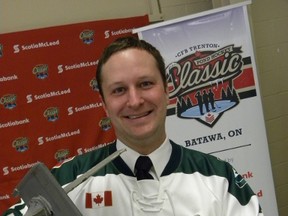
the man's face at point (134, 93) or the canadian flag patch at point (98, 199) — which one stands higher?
the man's face at point (134, 93)

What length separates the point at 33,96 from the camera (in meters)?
2.22

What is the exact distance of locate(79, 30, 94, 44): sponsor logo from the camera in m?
2.29

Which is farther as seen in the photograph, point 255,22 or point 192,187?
point 255,22

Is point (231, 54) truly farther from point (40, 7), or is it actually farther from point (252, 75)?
point (40, 7)

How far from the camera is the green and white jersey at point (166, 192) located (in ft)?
3.44

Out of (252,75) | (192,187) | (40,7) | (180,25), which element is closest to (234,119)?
(252,75)

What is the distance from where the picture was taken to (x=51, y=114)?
2.28 metres

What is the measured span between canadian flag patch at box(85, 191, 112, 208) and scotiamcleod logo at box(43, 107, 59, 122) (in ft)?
4.21

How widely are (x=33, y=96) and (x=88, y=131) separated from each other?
0.42 metres

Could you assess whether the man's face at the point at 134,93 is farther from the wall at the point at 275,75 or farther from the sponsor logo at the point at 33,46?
the wall at the point at 275,75

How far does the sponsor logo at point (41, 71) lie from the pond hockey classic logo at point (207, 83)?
78cm

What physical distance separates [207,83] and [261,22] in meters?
0.91

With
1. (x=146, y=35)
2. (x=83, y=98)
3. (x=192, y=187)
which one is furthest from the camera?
(x=83, y=98)

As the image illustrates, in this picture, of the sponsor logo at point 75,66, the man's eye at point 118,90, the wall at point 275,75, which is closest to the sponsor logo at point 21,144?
the sponsor logo at point 75,66
